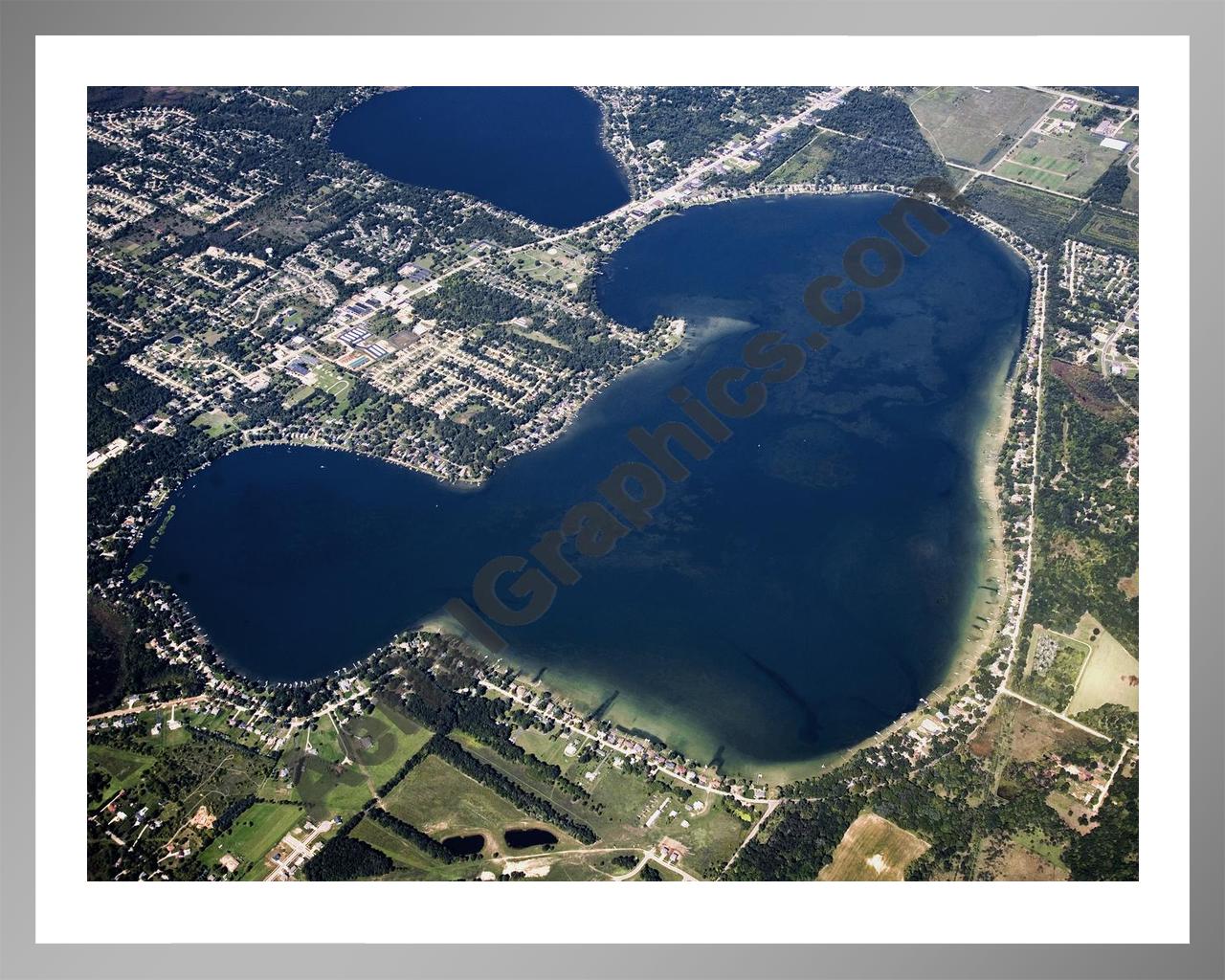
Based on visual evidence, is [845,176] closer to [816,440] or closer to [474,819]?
[816,440]

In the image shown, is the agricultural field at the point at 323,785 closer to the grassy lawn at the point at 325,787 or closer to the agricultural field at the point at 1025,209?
the grassy lawn at the point at 325,787

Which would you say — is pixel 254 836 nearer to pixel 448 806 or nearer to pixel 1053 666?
pixel 448 806

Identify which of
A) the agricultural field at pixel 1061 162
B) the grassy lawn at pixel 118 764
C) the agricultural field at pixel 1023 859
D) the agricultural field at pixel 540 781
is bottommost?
the grassy lawn at pixel 118 764

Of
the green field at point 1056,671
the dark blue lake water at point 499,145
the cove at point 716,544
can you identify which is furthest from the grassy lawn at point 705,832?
the dark blue lake water at point 499,145

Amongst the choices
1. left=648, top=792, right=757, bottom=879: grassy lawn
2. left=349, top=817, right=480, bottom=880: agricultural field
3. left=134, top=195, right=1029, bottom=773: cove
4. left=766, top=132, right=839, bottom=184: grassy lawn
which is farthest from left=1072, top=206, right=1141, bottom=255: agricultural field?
left=349, top=817, right=480, bottom=880: agricultural field

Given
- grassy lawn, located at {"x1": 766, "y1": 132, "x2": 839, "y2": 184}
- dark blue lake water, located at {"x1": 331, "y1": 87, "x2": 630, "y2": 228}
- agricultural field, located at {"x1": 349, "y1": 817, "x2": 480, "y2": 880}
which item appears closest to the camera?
agricultural field, located at {"x1": 349, "y1": 817, "x2": 480, "y2": 880}

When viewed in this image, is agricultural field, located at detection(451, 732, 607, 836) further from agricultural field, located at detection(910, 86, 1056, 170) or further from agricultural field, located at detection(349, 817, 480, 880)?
agricultural field, located at detection(910, 86, 1056, 170)

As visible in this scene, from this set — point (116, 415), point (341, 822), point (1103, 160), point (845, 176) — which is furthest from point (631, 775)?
point (1103, 160)
